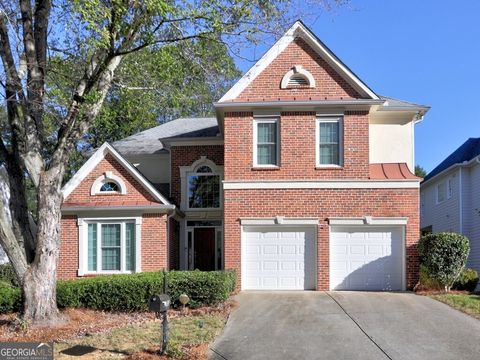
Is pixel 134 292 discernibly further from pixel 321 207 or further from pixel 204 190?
pixel 204 190

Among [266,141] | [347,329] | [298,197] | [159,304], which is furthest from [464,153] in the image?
[159,304]

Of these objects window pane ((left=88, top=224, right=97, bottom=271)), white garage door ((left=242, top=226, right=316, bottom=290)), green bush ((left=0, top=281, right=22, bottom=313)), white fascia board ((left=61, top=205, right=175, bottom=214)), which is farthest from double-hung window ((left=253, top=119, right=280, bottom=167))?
green bush ((left=0, top=281, right=22, bottom=313))

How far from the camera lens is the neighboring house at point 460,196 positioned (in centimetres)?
2376

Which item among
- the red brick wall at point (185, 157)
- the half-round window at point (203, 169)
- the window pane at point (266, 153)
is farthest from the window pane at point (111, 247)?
the window pane at point (266, 153)

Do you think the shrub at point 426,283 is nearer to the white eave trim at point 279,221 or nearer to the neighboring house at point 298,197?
the neighboring house at point 298,197

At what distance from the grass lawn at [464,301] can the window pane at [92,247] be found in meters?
10.8

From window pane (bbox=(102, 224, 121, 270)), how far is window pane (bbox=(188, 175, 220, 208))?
3.25 meters

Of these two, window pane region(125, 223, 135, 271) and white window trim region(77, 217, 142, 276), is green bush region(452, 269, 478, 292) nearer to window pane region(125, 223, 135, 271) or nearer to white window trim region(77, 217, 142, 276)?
white window trim region(77, 217, 142, 276)

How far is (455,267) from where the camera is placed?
16641 millimetres

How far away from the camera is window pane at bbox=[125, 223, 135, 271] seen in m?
19.2

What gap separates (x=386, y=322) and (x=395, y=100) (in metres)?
10.2

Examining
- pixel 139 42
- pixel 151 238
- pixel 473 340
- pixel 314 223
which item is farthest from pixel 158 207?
pixel 473 340

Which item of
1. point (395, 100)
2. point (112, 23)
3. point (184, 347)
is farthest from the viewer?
point (395, 100)

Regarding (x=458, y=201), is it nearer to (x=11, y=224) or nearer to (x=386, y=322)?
(x=386, y=322)
